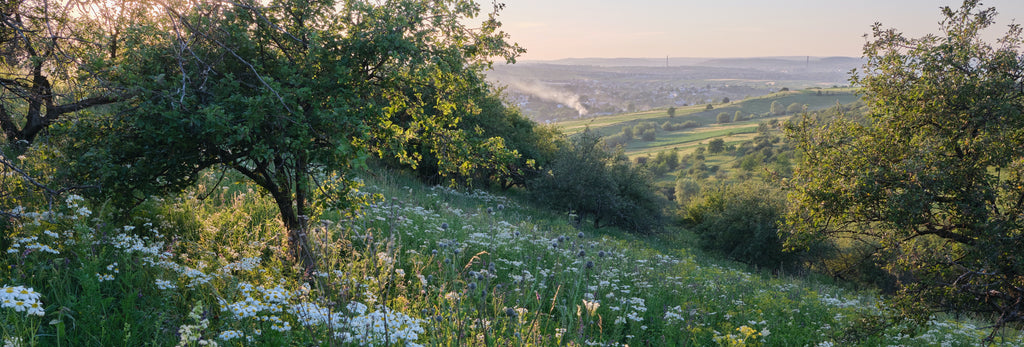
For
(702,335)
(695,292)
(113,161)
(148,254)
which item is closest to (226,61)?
(113,161)

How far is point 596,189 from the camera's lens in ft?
95.8

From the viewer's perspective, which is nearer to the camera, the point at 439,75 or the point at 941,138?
the point at 439,75

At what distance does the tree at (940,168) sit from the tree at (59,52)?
34.4ft

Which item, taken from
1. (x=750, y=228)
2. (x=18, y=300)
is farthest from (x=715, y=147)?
(x=18, y=300)

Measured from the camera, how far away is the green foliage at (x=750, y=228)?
28922 millimetres

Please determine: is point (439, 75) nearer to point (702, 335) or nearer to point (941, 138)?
point (702, 335)

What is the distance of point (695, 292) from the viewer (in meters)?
8.62

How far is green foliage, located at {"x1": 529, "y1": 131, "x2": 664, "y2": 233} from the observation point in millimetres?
29062

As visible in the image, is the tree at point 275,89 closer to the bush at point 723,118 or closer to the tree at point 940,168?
the tree at point 940,168

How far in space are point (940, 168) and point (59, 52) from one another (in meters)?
12.5

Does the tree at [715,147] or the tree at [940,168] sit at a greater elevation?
the tree at [940,168]

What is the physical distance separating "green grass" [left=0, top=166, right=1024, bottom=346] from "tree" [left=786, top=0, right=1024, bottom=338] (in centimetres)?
109

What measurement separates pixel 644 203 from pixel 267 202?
27718mm

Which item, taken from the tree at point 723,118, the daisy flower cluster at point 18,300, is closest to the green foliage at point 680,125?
the tree at point 723,118
